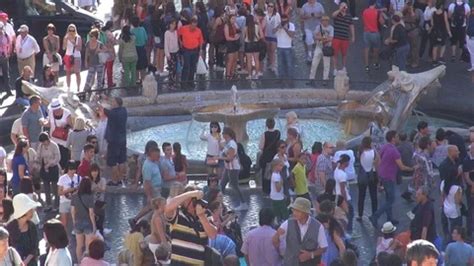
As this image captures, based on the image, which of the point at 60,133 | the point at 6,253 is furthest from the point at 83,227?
the point at 6,253

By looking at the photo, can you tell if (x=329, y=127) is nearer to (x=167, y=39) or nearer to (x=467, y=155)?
(x=167, y=39)

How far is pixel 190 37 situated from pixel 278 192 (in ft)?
28.3

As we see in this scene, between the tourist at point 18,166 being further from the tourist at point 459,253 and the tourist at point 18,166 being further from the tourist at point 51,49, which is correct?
the tourist at point 51,49

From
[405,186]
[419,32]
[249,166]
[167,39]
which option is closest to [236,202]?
[249,166]

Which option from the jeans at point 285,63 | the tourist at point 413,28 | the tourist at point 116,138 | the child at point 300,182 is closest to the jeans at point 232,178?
the child at point 300,182

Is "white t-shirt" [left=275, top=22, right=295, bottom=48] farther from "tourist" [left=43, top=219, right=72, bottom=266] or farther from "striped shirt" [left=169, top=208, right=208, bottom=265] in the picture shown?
"tourist" [left=43, top=219, right=72, bottom=266]

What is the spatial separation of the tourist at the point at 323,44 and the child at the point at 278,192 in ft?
28.8

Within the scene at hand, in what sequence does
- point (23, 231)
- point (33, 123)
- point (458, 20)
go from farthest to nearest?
1. point (458, 20)
2. point (33, 123)
3. point (23, 231)

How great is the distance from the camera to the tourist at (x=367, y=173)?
19.8 metres

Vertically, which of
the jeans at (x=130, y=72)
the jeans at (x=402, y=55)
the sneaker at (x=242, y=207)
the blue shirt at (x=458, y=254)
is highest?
the jeans at (x=402, y=55)

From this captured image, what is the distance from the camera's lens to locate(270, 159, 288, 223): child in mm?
18938

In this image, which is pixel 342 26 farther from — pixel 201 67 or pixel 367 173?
pixel 367 173

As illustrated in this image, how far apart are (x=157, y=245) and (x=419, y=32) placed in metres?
14.0

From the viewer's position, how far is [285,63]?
93.4ft
